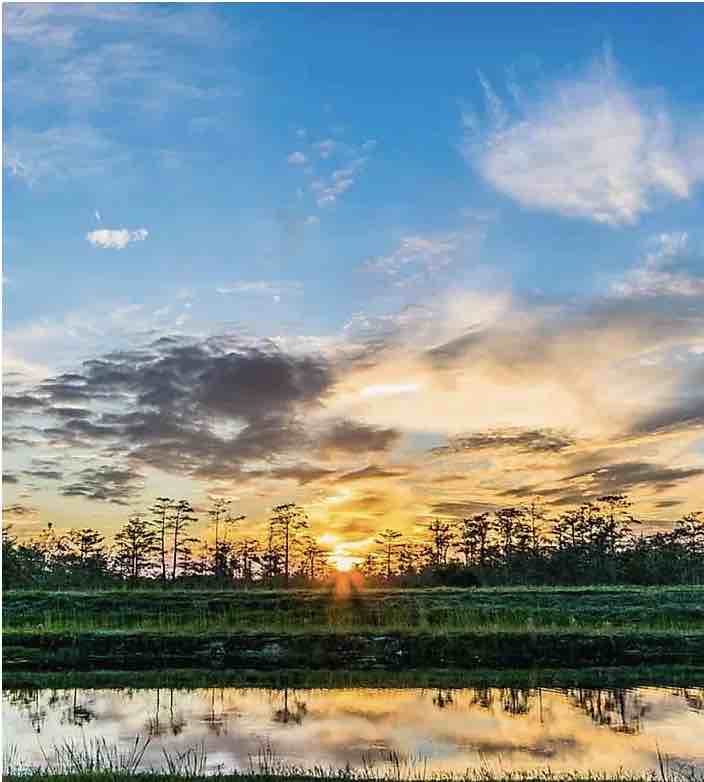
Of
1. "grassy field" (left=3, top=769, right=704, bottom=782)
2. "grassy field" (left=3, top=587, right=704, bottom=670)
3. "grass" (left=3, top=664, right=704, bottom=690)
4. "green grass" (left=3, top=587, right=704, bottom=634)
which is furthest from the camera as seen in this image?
"green grass" (left=3, top=587, right=704, bottom=634)

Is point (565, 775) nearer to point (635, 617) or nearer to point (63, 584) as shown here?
point (635, 617)

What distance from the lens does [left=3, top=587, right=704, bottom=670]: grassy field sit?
30.5 meters

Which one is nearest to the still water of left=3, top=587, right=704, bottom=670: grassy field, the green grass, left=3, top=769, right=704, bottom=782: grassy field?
left=3, top=769, right=704, bottom=782: grassy field

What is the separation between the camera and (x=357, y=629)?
33.8 meters

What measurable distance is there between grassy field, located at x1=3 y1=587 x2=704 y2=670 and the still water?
603cm

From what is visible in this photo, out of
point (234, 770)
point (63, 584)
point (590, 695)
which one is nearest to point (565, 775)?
point (234, 770)

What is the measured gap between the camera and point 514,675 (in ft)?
85.6

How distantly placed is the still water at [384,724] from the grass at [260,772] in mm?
287

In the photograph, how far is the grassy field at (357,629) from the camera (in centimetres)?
3047

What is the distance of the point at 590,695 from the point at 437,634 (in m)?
9.71

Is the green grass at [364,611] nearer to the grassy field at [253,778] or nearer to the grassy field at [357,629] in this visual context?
the grassy field at [357,629]

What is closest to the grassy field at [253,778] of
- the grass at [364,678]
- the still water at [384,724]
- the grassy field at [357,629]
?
the still water at [384,724]

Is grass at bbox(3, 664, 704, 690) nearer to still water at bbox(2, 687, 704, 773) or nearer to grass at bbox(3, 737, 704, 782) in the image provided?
still water at bbox(2, 687, 704, 773)

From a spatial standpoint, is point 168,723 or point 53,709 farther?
point 53,709
